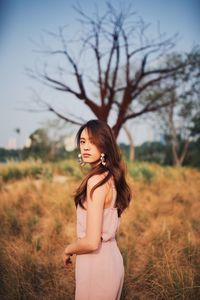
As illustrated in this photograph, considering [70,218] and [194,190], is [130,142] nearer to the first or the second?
[194,190]

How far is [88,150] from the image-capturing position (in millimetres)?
1577

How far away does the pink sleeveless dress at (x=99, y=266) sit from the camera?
1.52 meters

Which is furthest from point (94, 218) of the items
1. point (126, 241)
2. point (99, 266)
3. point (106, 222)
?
point (126, 241)

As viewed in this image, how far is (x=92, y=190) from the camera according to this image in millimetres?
1405

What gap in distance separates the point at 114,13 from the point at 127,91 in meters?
1.78

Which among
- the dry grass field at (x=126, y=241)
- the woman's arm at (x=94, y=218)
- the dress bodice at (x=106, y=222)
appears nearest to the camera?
the woman's arm at (x=94, y=218)

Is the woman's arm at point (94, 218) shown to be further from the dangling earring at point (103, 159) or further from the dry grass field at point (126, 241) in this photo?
the dry grass field at point (126, 241)

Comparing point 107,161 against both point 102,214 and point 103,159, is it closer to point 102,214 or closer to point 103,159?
point 103,159

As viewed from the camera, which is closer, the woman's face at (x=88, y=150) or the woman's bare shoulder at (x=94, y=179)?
the woman's bare shoulder at (x=94, y=179)

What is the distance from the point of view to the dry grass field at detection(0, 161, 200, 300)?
267 centimetres

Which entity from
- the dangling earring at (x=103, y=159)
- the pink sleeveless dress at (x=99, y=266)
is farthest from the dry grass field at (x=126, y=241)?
the dangling earring at (x=103, y=159)

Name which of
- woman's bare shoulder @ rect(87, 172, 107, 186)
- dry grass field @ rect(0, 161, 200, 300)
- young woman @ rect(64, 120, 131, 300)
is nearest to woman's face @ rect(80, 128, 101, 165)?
young woman @ rect(64, 120, 131, 300)

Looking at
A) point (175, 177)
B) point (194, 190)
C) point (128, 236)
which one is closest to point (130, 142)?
point (175, 177)

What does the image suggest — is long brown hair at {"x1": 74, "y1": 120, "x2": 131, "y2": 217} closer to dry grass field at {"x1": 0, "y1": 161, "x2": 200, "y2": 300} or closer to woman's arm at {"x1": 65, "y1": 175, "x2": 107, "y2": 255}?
woman's arm at {"x1": 65, "y1": 175, "x2": 107, "y2": 255}
